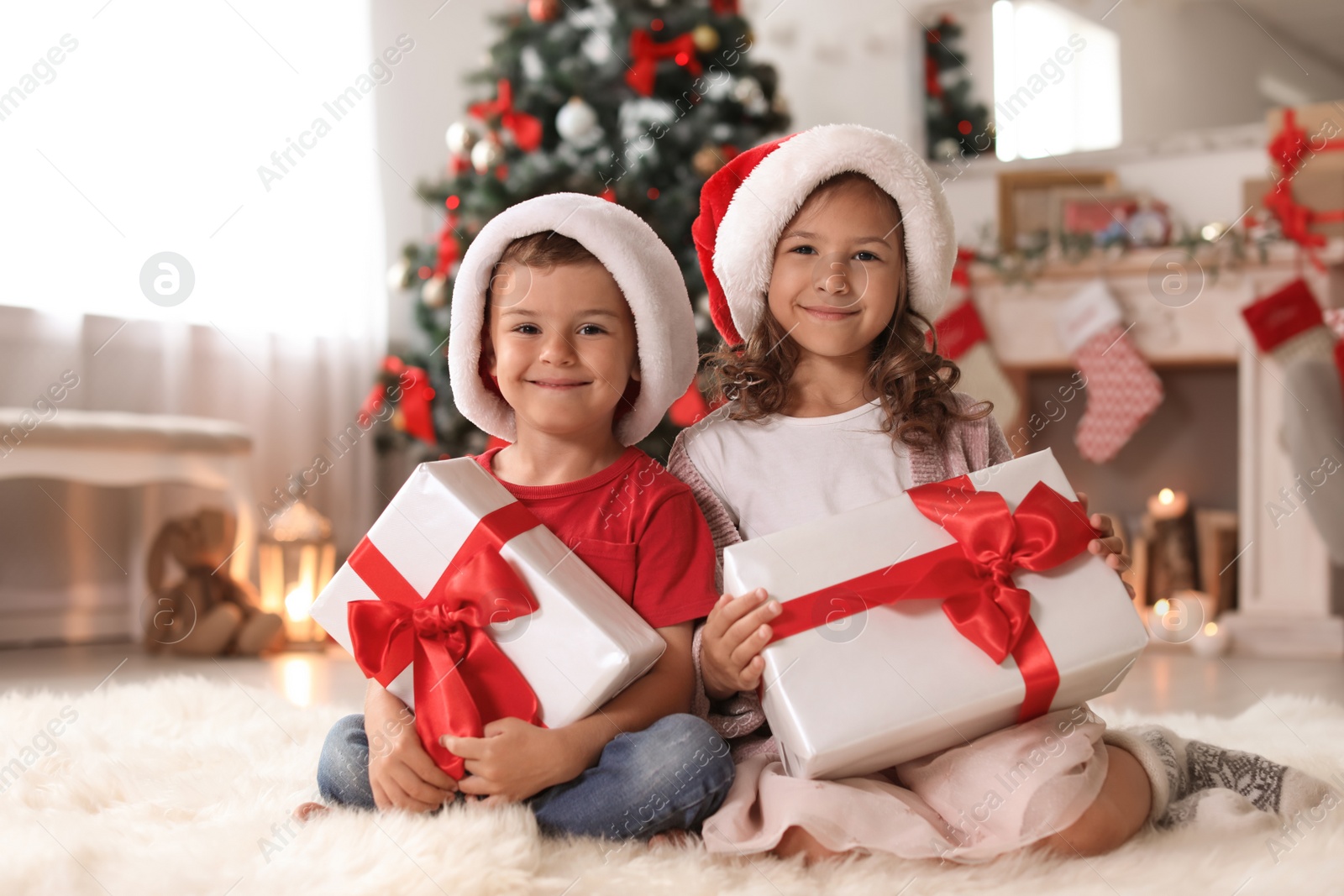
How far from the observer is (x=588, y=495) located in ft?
3.87

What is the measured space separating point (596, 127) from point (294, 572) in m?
1.45

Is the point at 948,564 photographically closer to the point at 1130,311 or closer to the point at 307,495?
the point at 1130,311

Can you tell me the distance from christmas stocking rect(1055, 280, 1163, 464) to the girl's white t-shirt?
7.13 ft

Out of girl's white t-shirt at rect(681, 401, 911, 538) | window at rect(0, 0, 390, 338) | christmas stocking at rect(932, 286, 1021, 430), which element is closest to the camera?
girl's white t-shirt at rect(681, 401, 911, 538)

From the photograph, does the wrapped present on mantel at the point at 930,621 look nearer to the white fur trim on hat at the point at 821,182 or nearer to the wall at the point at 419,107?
the white fur trim on hat at the point at 821,182

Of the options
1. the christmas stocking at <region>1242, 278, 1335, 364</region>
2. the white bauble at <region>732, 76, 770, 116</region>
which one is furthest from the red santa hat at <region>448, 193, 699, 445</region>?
the christmas stocking at <region>1242, 278, 1335, 364</region>

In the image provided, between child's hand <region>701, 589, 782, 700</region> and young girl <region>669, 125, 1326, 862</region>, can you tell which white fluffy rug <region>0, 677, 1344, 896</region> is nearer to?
young girl <region>669, 125, 1326, 862</region>

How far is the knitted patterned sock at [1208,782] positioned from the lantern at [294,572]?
2.21 meters

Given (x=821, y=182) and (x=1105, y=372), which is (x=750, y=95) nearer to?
(x=1105, y=372)

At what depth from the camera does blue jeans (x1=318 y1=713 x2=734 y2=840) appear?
1028 mm

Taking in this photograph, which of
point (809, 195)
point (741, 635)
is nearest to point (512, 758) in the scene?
point (741, 635)

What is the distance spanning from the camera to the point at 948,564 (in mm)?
1054

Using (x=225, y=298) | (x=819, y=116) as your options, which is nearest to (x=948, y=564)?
(x=225, y=298)

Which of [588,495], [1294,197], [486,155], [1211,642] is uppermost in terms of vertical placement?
[486,155]
